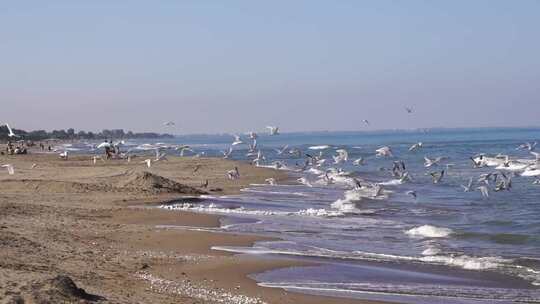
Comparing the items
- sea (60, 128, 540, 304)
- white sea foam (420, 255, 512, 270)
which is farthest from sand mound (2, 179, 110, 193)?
white sea foam (420, 255, 512, 270)

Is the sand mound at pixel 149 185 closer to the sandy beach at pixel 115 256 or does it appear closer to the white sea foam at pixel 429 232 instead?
the sandy beach at pixel 115 256

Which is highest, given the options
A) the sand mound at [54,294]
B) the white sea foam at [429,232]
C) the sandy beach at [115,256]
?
the sand mound at [54,294]

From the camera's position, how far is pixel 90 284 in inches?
420

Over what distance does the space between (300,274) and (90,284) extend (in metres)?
4.45

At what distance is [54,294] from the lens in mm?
8461

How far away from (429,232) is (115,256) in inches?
381

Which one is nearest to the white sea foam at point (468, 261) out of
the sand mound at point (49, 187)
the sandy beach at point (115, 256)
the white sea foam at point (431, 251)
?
the white sea foam at point (431, 251)

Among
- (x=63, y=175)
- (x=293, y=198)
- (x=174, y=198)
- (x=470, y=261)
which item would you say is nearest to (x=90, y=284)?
(x=470, y=261)

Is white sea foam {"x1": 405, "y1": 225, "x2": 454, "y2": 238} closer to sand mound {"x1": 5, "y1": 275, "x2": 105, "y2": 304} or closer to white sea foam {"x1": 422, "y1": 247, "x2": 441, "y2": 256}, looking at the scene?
white sea foam {"x1": 422, "y1": 247, "x2": 441, "y2": 256}

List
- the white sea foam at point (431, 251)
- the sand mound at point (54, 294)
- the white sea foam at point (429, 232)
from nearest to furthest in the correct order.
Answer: the sand mound at point (54, 294), the white sea foam at point (431, 251), the white sea foam at point (429, 232)

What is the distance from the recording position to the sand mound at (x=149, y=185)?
96.1 ft

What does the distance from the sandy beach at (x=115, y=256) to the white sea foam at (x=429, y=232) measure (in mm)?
4767

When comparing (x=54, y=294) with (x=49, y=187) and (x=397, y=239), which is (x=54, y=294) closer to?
(x=397, y=239)

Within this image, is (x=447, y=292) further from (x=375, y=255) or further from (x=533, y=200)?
(x=533, y=200)
